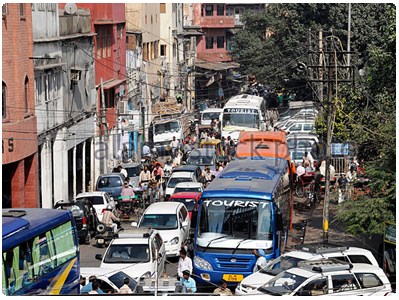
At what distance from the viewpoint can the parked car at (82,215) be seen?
76.5ft

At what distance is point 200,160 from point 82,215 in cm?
1216

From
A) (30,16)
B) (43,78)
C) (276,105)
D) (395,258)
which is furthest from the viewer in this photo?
(276,105)

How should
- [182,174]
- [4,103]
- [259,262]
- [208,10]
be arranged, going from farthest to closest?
[208,10], [182,174], [4,103], [259,262]

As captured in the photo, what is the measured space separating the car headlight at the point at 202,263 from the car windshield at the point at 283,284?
3.00m

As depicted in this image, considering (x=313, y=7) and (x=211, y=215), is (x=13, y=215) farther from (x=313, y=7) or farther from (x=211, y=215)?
(x=313, y=7)

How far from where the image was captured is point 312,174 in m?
29.9

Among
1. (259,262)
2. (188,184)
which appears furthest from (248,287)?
(188,184)

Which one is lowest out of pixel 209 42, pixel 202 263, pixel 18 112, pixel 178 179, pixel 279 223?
pixel 202 263

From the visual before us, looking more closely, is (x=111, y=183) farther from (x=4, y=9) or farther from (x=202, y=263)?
(x=202, y=263)

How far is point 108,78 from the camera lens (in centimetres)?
4231

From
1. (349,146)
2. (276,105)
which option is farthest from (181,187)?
(276,105)

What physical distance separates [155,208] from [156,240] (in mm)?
3657

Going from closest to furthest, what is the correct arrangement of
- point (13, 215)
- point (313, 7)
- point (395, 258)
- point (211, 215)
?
point (13, 215)
point (395, 258)
point (211, 215)
point (313, 7)

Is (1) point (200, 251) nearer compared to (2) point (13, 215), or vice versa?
(2) point (13, 215)
